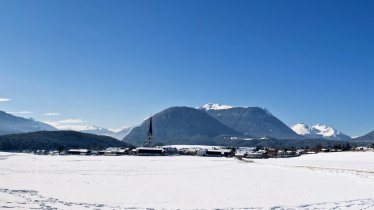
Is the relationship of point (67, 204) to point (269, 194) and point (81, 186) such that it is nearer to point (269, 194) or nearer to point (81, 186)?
point (81, 186)

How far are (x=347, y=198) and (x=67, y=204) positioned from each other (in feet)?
74.0

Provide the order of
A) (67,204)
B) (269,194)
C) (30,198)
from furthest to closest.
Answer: (269,194) < (30,198) < (67,204)

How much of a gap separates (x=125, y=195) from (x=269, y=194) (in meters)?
12.8

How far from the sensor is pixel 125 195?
33.6 metres

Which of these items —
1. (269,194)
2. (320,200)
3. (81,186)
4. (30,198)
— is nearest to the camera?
(30,198)

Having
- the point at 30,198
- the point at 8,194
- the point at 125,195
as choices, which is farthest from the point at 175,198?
the point at 8,194

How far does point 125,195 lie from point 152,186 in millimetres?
7954

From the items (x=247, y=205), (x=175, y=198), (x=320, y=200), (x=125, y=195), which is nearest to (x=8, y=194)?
(x=125, y=195)

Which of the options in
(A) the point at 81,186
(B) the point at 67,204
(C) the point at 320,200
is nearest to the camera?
(B) the point at 67,204

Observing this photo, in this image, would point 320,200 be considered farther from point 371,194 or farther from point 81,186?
point 81,186

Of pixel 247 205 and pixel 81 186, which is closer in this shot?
pixel 247 205

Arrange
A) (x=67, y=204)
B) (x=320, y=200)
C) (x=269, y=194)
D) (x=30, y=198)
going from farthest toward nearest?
(x=269, y=194)
(x=320, y=200)
(x=30, y=198)
(x=67, y=204)

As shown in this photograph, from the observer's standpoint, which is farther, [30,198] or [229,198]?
[229,198]

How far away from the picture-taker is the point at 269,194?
118 feet
